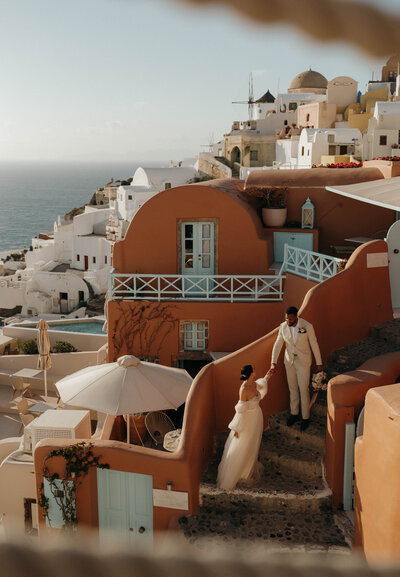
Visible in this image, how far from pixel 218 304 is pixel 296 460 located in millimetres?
6703

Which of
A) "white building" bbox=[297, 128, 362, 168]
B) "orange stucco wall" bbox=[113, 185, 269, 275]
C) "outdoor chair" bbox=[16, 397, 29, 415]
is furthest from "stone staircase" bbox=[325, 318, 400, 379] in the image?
"white building" bbox=[297, 128, 362, 168]

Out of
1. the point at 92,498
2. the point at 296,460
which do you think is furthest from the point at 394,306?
the point at 92,498

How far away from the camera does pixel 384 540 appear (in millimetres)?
7180

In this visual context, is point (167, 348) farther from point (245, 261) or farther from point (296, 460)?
point (296, 460)

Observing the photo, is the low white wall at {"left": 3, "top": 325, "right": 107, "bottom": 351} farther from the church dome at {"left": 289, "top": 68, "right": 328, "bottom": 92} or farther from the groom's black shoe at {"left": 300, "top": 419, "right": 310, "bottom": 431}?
the church dome at {"left": 289, "top": 68, "right": 328, "bottom": 92}

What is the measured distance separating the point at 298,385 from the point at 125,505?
3440 millimetres

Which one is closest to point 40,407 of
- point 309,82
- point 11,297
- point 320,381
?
point 320,381

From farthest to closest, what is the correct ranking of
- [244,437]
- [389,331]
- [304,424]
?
1. [389,331]
2. [304,424]
3. [244,437]

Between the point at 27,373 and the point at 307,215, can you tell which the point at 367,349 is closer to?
the point at 307,215

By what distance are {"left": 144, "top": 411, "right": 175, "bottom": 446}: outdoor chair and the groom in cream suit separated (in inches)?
138

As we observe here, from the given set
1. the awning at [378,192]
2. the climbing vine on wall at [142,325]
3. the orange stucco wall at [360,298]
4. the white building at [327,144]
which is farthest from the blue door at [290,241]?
the white building at [327,144]

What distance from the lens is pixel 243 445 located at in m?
8.94

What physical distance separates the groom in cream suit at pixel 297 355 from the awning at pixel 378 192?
3657 mm

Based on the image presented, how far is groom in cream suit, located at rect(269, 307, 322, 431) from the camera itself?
9781 millimetres
